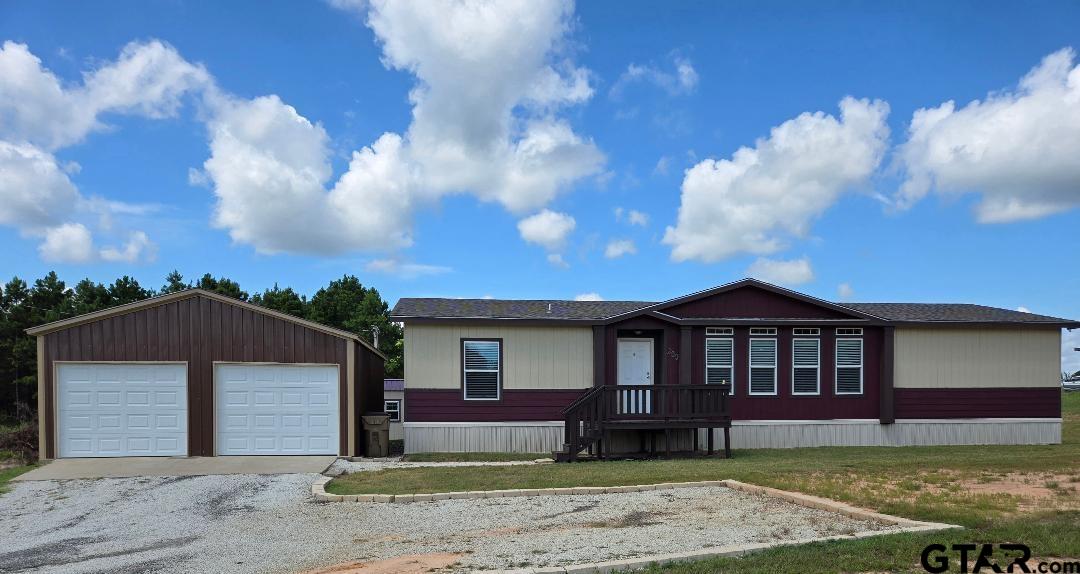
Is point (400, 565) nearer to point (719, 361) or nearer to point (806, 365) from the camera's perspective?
point (719, 361)

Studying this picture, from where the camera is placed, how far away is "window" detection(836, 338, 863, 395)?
16375 mm

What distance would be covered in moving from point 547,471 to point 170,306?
27.1ft

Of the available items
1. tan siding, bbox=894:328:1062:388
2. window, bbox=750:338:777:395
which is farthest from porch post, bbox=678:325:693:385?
tan siding, bbox=894:328:1062:388

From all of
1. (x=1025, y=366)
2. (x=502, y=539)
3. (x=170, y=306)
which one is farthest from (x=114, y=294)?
(x=1025, y=366)

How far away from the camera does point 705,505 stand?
846cm

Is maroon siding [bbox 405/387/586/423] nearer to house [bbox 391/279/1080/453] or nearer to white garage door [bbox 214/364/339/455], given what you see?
house [bbox 391/279/1080/453]

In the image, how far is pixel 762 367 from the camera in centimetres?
1617

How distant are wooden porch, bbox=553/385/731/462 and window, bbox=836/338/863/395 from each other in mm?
3173

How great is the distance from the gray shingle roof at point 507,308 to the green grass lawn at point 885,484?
3712 millimetres

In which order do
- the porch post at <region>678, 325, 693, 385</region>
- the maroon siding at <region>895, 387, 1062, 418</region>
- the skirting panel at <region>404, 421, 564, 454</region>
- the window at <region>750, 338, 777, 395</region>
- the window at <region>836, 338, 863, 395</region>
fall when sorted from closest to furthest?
the skirting panel at <region>404, 421, 564, 454</region> < the porch post at <region>678, 325, 693, 385</region> < the window at <region>750, 338, 777, 395</region> < the window at <region>836, 338, 863, 395</region> < the maroon siding at <region>895, 387, 1062, 418</region>

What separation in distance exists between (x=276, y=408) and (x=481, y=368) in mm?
4182

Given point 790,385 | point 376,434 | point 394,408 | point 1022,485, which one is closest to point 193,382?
point 376,434

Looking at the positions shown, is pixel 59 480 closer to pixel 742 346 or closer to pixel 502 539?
pixel 502 539

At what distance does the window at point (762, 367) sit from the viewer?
16141 mm
